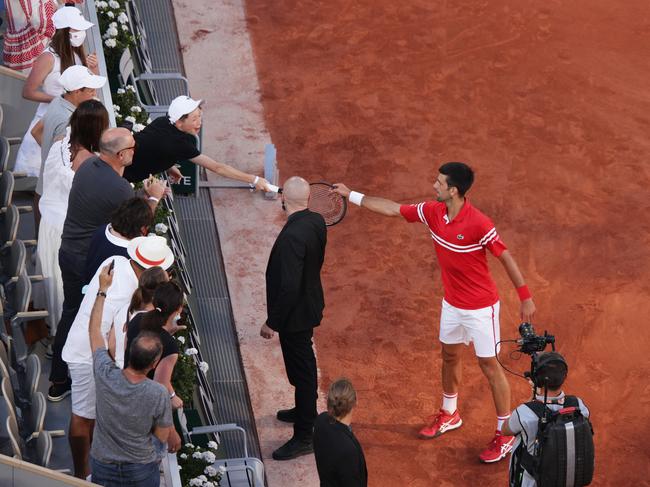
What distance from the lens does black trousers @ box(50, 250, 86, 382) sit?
719cm

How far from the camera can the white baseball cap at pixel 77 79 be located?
7.77 meters

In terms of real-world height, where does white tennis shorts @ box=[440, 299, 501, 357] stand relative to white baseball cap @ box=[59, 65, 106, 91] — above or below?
below

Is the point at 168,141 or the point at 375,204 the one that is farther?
the point at 375,204

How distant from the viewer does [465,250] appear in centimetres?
830

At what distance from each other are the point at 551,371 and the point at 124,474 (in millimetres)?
2521

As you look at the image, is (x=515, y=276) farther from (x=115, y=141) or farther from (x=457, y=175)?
(x=115, y=141)

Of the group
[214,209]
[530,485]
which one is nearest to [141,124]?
[214,209]

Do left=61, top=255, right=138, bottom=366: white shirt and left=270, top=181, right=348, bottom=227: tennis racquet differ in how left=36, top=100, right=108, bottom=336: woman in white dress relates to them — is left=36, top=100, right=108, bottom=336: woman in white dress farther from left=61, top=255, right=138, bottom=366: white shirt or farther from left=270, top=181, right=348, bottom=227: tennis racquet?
left=270, top=181, right=348, bottom=227: tennis racquet

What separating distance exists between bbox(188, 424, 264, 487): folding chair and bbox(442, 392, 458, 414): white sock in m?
1.68

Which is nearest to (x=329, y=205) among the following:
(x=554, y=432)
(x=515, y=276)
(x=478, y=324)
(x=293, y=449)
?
(x=478, y=324)

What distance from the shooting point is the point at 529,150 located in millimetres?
12625

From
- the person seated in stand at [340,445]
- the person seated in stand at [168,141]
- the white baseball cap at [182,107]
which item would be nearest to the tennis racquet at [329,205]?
the person seated in stand at [168,141]

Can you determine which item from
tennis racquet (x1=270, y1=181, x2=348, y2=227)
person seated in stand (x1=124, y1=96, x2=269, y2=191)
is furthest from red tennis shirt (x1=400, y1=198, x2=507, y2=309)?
person seated in stand (x1=124, y1=96, x2=269, y2=191)

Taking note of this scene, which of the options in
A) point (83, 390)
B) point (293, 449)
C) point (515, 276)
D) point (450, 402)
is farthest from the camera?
point (450, 402)
